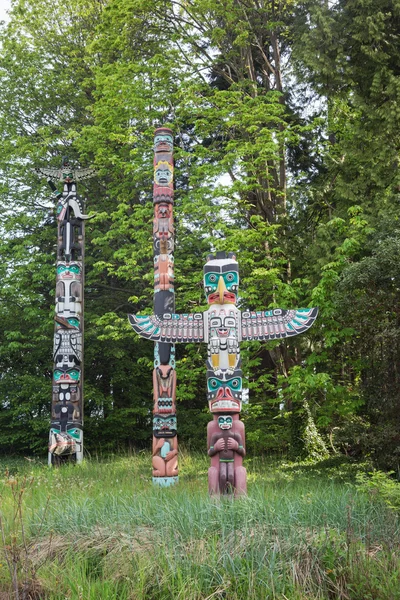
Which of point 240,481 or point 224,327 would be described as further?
point 224,327

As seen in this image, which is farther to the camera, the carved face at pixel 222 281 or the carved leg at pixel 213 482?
the carved face at pixel 222 281

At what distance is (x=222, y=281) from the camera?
27.3ft

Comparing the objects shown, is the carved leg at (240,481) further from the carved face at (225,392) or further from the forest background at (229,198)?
the forest background at (229,198)

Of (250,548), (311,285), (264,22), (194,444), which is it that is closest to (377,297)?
(311,285)

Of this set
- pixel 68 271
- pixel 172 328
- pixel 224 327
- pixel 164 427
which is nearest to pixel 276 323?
pixel 224 327

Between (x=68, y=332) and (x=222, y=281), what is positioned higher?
(x=222, y=281)

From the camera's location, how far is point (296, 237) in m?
14.0

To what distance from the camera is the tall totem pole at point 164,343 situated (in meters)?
9.59

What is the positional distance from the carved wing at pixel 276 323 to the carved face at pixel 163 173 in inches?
139

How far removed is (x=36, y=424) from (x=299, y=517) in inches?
449

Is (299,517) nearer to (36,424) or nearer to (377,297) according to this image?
(377,297)

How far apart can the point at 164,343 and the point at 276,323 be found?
8.65 feet

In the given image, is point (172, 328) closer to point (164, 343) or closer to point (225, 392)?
point (225, 392)

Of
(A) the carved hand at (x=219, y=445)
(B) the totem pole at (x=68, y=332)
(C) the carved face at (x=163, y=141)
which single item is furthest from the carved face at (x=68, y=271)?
(A) the carved hand at (x=219, y=445)
